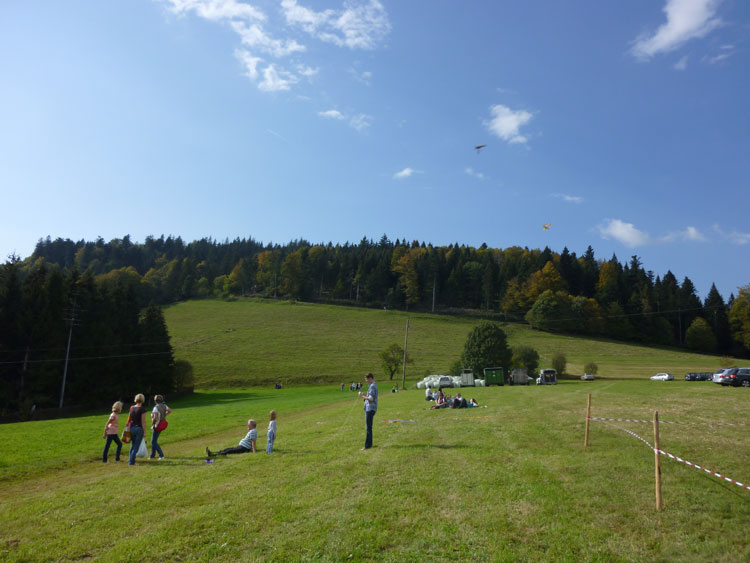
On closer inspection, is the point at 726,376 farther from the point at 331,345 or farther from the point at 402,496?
the point at 331,345

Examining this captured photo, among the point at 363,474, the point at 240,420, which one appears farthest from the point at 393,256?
the point at 363,474

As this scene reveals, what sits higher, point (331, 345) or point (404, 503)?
point (404, 503)

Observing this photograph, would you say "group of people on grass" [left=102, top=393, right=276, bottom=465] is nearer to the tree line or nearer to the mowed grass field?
the mowed grass field

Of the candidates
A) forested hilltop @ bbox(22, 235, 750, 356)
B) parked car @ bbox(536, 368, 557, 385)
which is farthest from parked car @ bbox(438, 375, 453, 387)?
forested hilltop @ bbox(22, 235, 750, 356)

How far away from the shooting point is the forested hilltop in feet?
363

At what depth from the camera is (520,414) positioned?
67.8 ft

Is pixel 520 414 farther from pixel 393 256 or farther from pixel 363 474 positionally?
pixel 393 256

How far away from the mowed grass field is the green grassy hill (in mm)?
57411

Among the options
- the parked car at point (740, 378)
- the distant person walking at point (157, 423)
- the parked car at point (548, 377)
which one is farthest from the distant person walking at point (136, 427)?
the parked car at point (548, 377)

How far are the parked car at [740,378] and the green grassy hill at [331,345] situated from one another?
108 ft

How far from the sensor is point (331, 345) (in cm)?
8838

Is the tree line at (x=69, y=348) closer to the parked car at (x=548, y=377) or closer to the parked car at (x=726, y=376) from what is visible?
the parked car at (x=548, y=377)

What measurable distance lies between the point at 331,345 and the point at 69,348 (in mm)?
47300

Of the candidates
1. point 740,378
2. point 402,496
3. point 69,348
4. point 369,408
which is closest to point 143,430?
point 369,408
